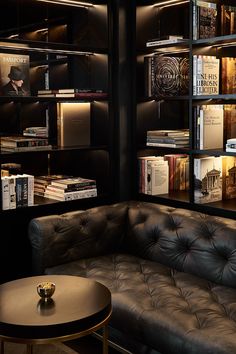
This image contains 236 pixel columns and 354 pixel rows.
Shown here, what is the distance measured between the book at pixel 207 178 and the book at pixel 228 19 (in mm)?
883

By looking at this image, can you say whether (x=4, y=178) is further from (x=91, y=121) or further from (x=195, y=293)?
(x=195, y=293)

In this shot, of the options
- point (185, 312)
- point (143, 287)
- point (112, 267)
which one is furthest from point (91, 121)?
point (185, 312)

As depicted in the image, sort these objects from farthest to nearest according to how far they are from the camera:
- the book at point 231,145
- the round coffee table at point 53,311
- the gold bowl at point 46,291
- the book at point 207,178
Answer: the book at point 207,178
the book at point 231,145
the gold bowl at point 46,291
the round coffee table at point 53,311

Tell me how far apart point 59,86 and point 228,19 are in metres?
1.37

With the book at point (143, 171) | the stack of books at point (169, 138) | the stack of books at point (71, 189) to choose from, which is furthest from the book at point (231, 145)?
the stack of books at point (71, 189)

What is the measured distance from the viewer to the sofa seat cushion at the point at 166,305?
103 inches

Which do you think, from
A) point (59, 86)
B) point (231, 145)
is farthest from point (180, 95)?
point (59, 86)

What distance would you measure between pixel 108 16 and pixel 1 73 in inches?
37.3

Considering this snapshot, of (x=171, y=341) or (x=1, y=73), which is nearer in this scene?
(x=171, y=341)

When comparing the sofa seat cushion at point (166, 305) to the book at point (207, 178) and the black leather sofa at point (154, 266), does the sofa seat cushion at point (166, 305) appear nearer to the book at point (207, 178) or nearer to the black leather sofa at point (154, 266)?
the black leather sofa at point (154, 266)

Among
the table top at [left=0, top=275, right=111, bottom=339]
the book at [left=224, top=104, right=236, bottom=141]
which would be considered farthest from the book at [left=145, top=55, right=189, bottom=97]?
the table top at [left=0, top=275, right=111, bottom=339]

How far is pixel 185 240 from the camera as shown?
3547mm

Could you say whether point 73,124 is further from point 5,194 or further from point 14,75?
point 5,194

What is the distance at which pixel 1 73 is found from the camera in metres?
3.81
